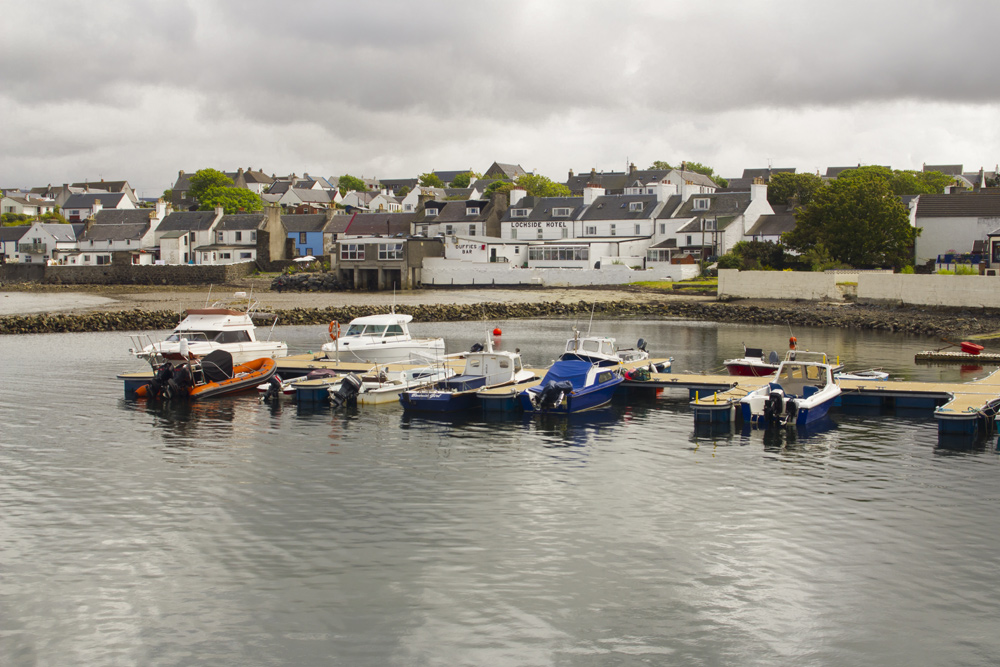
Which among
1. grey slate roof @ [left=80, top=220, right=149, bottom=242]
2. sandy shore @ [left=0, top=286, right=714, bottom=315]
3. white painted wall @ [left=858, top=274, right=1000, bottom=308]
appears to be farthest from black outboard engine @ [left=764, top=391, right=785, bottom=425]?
grey slate roof @ [left=80, top=220, right=149, bottom=242]

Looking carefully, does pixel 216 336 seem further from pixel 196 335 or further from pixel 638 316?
pixel 638 316

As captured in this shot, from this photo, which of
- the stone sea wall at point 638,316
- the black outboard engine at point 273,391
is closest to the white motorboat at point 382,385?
the black outboard engine at point 273,391

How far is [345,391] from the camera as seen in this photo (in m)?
32.3

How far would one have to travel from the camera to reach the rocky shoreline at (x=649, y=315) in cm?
5994

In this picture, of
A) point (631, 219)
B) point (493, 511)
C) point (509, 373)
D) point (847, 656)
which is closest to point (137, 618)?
point (493, 511)

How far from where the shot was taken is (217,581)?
51.6ft

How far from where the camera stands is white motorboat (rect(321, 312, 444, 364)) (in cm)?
3950

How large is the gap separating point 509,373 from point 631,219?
71105 millimetres

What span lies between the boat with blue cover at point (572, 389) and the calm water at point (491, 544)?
1382 millimetres

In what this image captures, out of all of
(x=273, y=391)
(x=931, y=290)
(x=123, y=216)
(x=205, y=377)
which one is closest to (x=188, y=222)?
(x=123, y=216)

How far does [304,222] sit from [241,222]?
26.3ft

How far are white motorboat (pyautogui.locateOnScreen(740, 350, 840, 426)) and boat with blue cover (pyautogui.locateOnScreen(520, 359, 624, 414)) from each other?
5.43 meters

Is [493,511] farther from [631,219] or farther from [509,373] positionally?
[631,219]

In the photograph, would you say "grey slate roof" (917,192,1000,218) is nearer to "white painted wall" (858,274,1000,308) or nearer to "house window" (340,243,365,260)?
"white painted wall" (858,274,1000,308)
